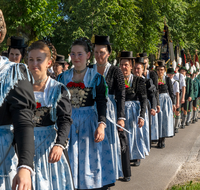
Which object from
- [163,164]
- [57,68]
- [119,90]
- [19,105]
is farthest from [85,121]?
[57,68]

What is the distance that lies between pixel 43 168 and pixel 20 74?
3.45ft

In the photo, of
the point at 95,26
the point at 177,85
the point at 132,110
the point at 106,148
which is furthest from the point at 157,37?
the point at 106,148

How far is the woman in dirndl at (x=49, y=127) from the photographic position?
271cm

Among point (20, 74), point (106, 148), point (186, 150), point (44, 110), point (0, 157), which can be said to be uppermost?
point (20, 74)

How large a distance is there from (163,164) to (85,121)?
9.84 ft

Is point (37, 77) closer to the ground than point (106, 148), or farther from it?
farther from it

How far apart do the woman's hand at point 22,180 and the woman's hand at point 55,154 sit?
0.80m

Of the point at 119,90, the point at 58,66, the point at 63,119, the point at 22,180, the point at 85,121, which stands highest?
the point at 58,66

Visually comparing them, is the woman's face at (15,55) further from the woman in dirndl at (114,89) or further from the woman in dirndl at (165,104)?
the woman in dirndl at (165,104)

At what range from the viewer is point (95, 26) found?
19.3 metres

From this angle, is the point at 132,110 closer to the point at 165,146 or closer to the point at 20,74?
the point at 165,146

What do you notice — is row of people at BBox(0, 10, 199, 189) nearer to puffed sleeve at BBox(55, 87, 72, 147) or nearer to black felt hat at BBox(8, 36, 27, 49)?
puffed sleeve at BBox(55, 87, 72, 147)

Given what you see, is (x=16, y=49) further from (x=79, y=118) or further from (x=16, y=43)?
(x=79, y=118)

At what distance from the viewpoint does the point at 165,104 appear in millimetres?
9000
